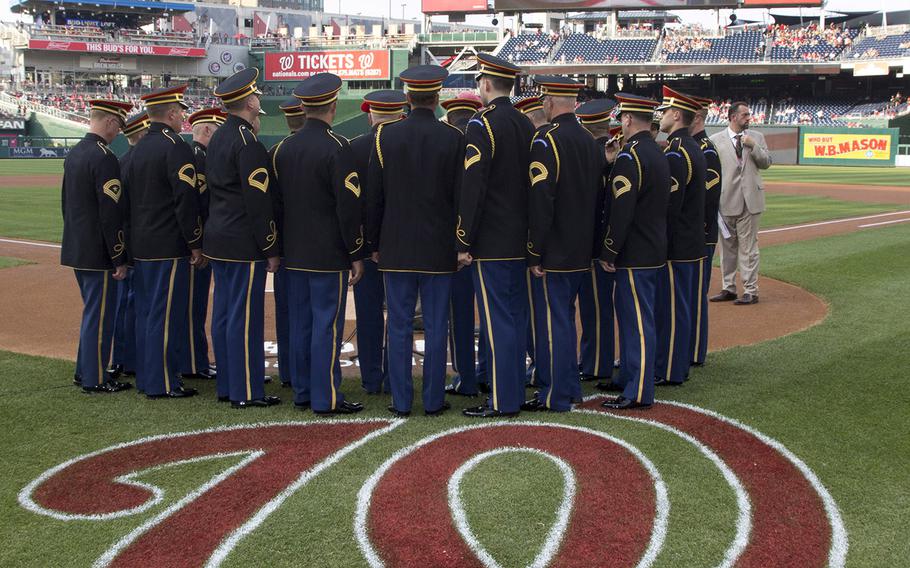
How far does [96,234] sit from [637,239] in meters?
3.89

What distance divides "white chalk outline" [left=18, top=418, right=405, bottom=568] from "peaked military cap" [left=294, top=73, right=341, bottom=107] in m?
2.09

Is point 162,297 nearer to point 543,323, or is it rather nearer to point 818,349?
point 543,323

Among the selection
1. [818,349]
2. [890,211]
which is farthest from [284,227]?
[890,211]

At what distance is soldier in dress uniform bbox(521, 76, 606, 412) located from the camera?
5523 mm

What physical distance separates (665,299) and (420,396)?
2.04 m

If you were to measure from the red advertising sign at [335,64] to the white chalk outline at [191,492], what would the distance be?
2199 inches

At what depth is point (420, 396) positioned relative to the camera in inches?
244

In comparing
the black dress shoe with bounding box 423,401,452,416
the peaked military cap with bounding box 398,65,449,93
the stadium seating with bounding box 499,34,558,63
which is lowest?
the black dress shoe with bounding box 423,401,452,416

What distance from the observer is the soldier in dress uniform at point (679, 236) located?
21.0ft

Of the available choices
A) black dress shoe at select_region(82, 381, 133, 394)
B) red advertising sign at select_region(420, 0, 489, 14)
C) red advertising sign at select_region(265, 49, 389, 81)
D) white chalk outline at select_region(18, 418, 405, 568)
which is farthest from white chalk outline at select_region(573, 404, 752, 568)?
red advertising sign at select_region(265, 49, 389, 81)

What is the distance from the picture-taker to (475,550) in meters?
3.71

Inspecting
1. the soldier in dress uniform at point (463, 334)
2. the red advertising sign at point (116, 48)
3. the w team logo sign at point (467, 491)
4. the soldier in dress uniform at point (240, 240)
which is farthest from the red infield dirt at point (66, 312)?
the red advertising sign at point (116, 48)

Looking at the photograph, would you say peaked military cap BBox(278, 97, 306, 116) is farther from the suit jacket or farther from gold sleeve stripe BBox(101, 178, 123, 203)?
the suit jacket

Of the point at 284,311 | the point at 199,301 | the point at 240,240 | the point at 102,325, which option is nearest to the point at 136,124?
the point at 199,301
